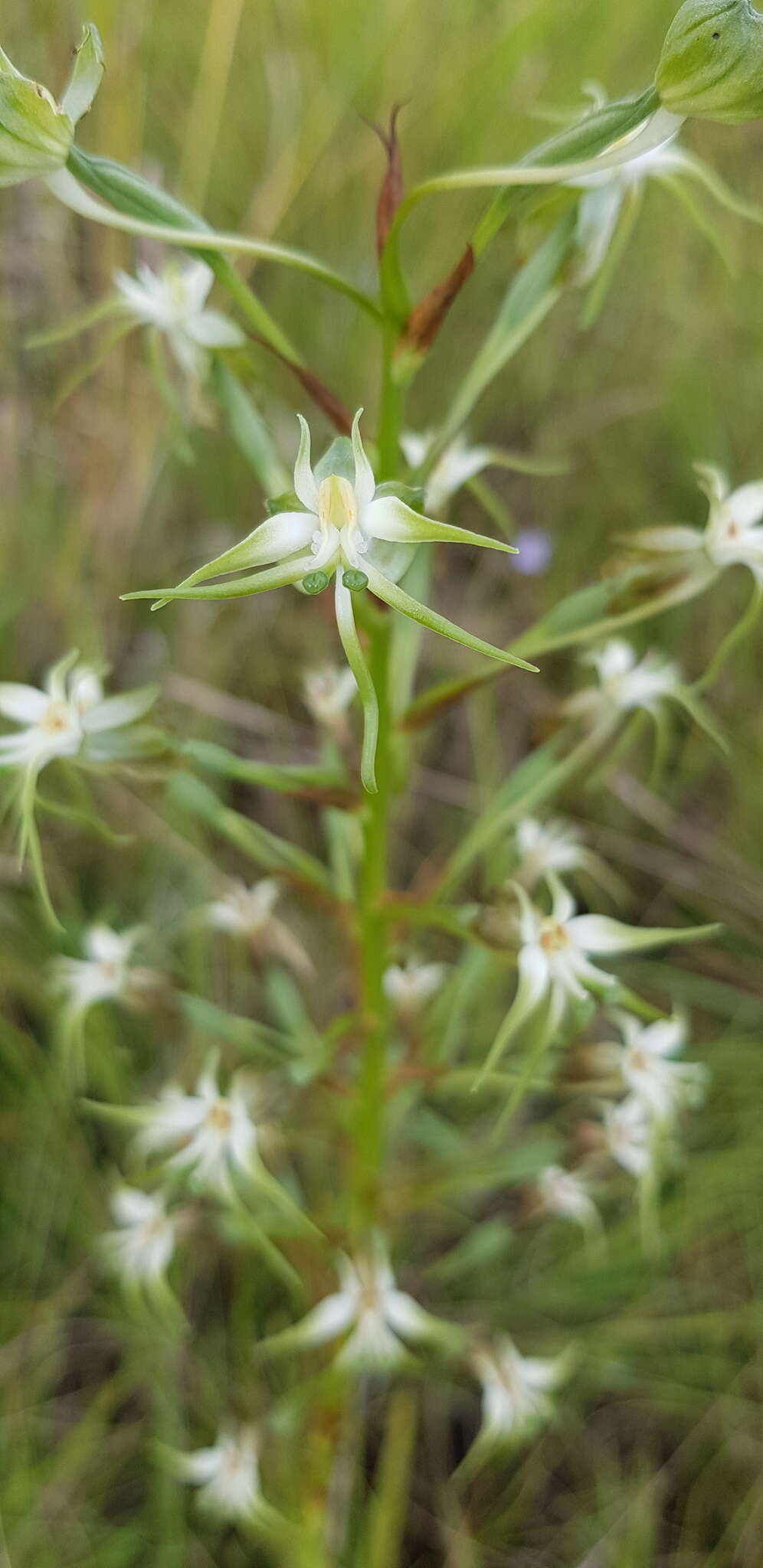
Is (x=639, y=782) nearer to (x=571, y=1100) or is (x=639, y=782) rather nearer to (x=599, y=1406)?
(x=571, y=1100)

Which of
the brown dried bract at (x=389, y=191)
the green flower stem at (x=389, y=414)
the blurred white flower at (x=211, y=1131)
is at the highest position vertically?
the brown dried bract at (x=389, y=191)

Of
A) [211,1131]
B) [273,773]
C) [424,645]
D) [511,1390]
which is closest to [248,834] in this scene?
[273,773]

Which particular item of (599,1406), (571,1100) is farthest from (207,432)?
(599,1406)

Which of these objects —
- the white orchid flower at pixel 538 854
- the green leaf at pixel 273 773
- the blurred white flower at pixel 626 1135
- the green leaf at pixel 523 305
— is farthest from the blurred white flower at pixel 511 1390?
the green leaf at pixel 523 305

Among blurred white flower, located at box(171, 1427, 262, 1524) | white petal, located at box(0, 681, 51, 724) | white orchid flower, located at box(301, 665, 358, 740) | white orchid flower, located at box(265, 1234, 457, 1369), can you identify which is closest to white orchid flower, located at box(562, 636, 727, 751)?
white orchid flower, located at box(301, 665, 358, 740)

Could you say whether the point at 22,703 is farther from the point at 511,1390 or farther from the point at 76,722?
the point at 511,1390

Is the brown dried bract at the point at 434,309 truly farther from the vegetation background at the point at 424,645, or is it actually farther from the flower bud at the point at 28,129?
the vegetation background at the point at 424,645
